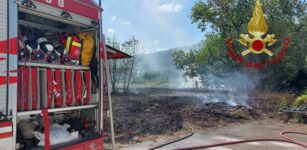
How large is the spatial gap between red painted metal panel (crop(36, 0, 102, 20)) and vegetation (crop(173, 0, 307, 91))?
671 inches

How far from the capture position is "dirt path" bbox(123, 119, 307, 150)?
286 inches

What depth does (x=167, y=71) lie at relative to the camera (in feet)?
118

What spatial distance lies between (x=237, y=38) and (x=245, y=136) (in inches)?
557

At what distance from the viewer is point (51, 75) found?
3.92 meters

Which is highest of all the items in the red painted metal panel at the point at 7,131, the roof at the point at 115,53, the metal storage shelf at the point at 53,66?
the roof at the point at 115,53

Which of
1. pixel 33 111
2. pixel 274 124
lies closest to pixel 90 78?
pixel 33 111

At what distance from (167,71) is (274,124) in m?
25.3

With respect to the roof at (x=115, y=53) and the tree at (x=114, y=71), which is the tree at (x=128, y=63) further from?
the roof at (x=115, y=53)

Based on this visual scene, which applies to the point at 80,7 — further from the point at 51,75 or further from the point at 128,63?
the point at 128,63

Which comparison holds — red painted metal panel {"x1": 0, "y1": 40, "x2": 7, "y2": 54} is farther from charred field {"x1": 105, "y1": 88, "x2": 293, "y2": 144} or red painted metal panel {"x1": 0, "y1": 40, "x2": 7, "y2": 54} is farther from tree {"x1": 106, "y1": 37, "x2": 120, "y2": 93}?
tree {"x1": 106, "y1": 37, "x2": 120, "y2": 93}

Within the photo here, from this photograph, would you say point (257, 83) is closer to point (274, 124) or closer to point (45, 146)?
point (274, 124)

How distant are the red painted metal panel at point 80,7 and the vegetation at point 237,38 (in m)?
17.0

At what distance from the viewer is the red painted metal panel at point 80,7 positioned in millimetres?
3814

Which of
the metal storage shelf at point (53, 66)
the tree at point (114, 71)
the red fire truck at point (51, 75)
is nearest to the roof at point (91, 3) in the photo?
the red fire truck at point (51, 75)
